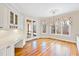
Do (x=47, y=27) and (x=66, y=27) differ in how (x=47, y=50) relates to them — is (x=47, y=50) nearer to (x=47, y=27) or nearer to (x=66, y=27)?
(x=66, y=27)

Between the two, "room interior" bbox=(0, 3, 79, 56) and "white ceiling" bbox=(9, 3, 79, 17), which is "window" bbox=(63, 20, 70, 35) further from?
"white ceiling" bbox=(9, 3, 79, 17)

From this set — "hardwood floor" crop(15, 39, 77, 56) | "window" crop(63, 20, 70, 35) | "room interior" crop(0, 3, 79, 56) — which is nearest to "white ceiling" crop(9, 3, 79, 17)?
"room interior" crop(0, 3, 79, 56)

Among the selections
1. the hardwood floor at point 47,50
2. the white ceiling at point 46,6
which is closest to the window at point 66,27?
the white ceiling at point 46,6

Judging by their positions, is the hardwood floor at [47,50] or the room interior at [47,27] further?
the room interior at [47,27]

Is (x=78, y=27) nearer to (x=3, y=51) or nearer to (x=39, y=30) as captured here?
(x=39, y=30)

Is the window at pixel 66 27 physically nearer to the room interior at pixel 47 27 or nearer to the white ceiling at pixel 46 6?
the room interior at pixel 47 27

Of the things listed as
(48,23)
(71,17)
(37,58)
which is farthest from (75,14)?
(37,58)

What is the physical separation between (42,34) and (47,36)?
0.58 metres

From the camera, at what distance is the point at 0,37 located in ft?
7.21

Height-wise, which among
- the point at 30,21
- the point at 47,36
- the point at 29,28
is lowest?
the point at 47,36

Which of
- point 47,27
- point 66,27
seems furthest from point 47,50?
point 47,27

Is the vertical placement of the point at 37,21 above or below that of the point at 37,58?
above

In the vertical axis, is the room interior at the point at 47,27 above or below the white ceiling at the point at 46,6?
below

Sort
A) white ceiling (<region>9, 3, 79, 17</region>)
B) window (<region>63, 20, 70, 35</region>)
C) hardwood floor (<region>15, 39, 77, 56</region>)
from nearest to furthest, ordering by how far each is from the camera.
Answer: hardwood floor (<region>15, 39, 77, 56</region>), white ceiling (<region>9, 3, 79, 17</region>), window (<region>63, 20, 70, 35</region>)
